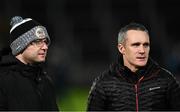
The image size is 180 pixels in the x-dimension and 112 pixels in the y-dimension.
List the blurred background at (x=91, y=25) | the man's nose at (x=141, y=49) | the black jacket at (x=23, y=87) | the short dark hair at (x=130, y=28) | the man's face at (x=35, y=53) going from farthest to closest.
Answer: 1. the blurred background at (x=91, y=25)
2. the short dark hair at (x=130, y=28)
3. the man's nose at (x=141, y=49)
4. the man's face at (x=35, y=53)
5. the black jacket at (x=23, y=87)

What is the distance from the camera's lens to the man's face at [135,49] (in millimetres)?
6133

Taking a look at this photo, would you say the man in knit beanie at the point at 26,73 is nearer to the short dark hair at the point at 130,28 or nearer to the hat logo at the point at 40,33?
the hat logo at the point at 40,33

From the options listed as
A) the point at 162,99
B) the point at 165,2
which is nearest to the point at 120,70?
the point at 162,99

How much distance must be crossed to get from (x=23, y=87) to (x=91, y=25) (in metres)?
14.2

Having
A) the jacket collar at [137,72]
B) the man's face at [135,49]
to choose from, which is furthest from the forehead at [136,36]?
the jacket collar at [137,72]

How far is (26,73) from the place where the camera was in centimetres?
597

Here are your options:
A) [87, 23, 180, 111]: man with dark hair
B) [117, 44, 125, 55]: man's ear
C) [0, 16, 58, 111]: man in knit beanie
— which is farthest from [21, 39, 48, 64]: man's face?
[117, 44, 125, 55]: man's ear

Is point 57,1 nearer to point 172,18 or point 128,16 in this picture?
point 128,16

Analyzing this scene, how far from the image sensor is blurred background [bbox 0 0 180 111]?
61.2 feet

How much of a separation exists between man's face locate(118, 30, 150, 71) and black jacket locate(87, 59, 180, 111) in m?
0.07

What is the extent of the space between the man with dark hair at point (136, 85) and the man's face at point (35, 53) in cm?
60

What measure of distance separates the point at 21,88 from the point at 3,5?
13964 mm

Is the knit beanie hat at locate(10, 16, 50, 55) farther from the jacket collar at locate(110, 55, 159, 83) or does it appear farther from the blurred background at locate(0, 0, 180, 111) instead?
the blurred background at locate(0, 0, 180, 111)

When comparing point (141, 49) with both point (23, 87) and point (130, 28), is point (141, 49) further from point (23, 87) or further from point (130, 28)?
point (23, 87)
